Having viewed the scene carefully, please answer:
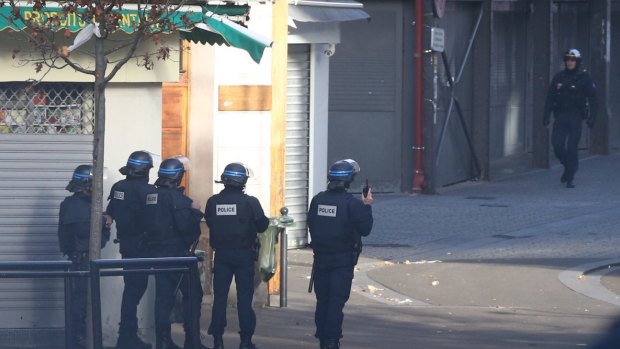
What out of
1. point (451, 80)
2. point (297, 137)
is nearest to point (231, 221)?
point (297, 137)

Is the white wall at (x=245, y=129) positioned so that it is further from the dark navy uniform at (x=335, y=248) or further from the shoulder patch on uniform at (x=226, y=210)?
the dark navy uniform at (x=335, y=248)

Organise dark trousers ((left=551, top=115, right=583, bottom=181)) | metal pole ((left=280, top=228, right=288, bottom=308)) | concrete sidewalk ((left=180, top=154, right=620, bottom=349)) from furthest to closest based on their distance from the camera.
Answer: dark trousers ((left=551, top=115, right=583, bottom=181)) → metal pole ((left=280, top=228, right=288, bottom=308)) → concrete sidewalk ((left=180, top=154, right=620, bottom=349))

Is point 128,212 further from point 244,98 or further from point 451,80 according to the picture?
point 451,80

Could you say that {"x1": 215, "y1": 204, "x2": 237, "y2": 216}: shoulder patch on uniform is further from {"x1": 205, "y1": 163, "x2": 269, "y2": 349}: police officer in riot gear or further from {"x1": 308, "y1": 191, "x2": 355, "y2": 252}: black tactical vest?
{"x1": 308, "y1": 191, "x2": 355, "y2": 252}: black tactical vest

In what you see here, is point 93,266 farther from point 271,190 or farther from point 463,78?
point 463,78

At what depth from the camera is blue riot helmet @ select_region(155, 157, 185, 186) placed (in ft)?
31.1

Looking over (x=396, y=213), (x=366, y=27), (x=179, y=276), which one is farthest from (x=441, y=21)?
(x=179, y=276)

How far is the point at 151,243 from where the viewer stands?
939 cm

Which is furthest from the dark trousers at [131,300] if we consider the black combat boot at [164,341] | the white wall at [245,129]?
the white wall at [245,129]

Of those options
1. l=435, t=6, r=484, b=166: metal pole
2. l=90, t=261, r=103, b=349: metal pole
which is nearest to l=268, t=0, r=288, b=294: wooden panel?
l=90, t=261, r=103, b=349: metal pole

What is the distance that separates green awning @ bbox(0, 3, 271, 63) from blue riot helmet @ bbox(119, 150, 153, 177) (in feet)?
3.35

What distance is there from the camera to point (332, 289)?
30.3ft

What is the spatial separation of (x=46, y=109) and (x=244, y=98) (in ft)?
7.53

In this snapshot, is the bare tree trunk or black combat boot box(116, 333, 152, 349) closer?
the bare tree trunk
